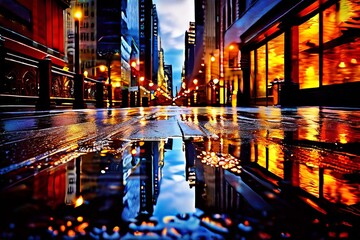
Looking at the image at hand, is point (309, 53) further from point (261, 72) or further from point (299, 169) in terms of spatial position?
point (299, 169)

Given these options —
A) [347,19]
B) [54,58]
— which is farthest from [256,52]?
[54,58]

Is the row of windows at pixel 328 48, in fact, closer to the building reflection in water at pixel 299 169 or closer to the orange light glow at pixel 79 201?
the building reflection in water at pixel 299 169

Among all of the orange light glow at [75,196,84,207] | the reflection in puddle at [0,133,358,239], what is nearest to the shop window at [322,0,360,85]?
the reflection in puddle at [0,133,358,239]

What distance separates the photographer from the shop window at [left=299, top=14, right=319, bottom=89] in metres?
16.3

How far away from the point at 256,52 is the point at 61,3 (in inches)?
778

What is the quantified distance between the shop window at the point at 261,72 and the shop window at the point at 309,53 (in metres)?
6.88

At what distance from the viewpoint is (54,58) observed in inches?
1062

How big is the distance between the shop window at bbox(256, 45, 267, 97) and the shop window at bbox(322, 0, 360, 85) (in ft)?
30.9

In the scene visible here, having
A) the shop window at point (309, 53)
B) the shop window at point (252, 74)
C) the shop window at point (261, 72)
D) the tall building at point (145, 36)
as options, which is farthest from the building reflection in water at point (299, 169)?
the tall building at point (145, 36)

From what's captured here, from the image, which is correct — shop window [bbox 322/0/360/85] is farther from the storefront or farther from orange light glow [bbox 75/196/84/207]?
orange light glow [bbox 75/196/84/207]

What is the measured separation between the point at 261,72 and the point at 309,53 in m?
8.76

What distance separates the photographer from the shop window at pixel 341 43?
13141 mm

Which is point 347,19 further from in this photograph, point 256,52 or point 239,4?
point 239,4

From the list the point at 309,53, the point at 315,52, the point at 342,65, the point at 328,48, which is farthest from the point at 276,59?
the point at 342,65
